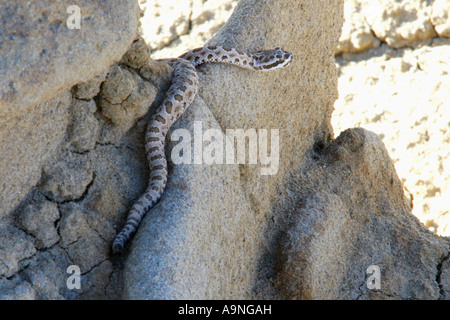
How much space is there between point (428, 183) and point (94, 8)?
6333mm

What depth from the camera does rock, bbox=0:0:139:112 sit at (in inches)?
124

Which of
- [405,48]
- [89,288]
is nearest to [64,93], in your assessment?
[89,288]

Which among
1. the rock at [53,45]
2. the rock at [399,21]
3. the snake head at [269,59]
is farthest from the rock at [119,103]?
the rock at [399,21]

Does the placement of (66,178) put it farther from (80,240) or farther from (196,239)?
(196,239)

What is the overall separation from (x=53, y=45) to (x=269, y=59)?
2.24 metres

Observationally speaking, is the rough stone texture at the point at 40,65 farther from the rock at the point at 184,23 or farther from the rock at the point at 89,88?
the rock at the point at 184,23

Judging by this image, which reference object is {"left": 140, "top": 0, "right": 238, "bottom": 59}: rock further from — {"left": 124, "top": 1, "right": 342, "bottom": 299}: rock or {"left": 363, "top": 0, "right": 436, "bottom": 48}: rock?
{"left": 124, "top": 1, "right": 342, "bottom": 299}: rock

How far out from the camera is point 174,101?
4535mm

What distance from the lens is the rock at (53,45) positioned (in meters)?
3.15

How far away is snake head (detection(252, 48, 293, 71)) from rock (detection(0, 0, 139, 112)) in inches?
68.2

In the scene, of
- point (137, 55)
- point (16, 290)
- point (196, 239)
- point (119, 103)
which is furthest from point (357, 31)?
point (16, 290)

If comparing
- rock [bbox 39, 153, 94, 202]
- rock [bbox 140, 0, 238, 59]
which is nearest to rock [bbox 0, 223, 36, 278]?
rock [bbox 39, 153, 94, 202]

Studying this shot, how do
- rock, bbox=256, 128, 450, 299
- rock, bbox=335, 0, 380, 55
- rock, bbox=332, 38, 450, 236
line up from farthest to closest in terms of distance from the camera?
rock, bbox=335, 0, 380, 55 < rock, bbox=332, 38, 450, 236 < rock, bbox=256, 128, 450, 299

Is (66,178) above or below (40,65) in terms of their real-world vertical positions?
below
